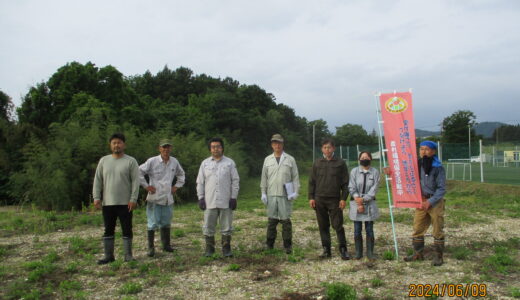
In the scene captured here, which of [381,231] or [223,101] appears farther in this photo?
[223,101]

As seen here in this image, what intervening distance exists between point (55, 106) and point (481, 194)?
19.3 metres

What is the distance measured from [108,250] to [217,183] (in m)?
1.87

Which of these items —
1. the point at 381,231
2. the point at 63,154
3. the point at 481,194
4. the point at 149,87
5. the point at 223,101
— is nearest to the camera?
Answer: the point at 381,231

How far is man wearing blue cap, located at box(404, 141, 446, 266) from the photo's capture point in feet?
17.4

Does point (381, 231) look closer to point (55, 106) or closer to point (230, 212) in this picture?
point (230, 212)

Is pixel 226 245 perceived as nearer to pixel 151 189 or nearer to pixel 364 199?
pixel 151 189

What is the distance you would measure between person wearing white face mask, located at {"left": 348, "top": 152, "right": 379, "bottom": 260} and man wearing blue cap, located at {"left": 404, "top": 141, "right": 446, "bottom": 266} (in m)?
0.61

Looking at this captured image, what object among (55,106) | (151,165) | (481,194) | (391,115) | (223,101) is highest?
(223,101)

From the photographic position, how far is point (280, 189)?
6059mm

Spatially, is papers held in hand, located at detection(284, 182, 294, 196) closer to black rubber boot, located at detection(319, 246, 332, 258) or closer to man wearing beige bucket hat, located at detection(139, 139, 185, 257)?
black rubber boot, located at detection(319, 246, 332, 258)

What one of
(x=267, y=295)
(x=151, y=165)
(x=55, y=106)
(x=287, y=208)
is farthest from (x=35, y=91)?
(x=267, y=295)

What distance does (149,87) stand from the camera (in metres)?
38.5

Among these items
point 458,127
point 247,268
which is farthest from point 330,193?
point 458,127

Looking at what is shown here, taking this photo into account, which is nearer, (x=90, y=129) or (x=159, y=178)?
(x=159, y=178)
